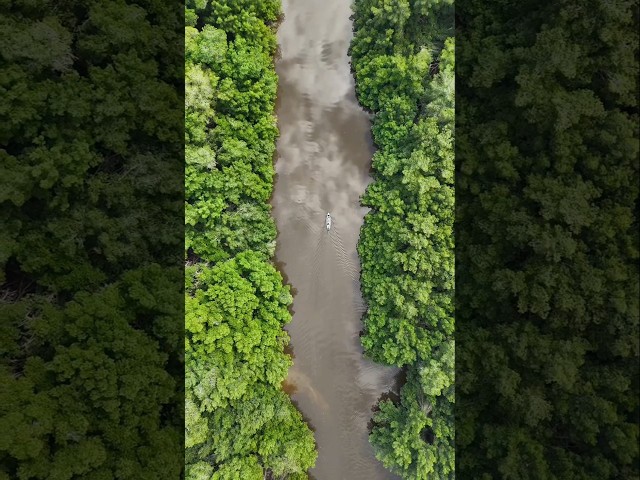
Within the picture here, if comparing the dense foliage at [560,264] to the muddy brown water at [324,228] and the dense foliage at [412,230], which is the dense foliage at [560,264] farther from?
the muddy brown water at [324,228]

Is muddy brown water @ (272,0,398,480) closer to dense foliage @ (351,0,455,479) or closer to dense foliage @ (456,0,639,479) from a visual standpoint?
dense foliage @ (351,0,455,479)

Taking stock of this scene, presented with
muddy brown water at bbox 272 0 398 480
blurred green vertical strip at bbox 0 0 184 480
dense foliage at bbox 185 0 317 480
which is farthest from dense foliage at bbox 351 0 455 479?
blurred green vertical strip at bbox 0 0 184 480

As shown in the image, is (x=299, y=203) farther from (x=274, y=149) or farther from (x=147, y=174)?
(x=147, y=174)

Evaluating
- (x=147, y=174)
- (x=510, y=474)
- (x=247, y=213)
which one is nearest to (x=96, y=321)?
(x=147, y=174)

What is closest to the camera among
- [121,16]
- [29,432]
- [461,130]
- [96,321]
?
[29,432]

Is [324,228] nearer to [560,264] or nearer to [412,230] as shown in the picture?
[412,230]

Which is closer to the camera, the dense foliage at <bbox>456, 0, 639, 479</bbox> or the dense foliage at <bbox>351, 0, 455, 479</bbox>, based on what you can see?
the dense foliage at <bbox>456, 0, 639, 479</bbox>
